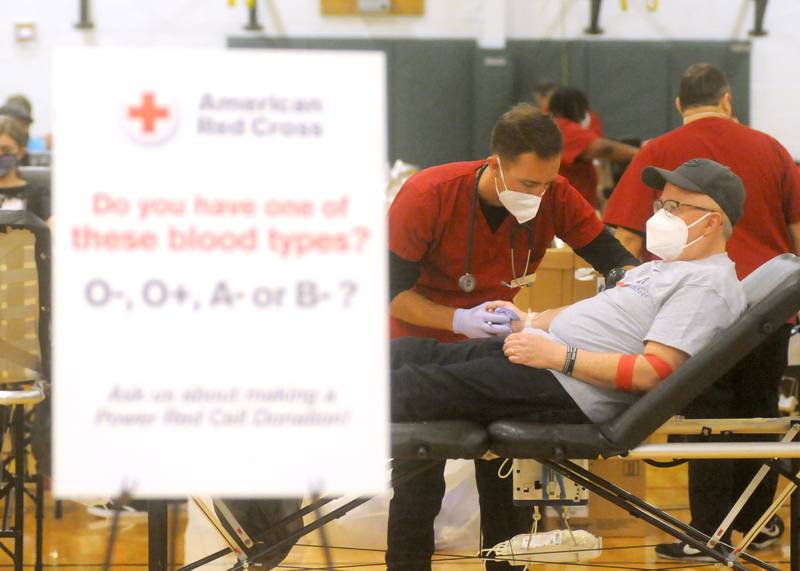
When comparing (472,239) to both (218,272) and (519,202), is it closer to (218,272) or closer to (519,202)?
(519,202)

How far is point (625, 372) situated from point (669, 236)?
28 centimetres

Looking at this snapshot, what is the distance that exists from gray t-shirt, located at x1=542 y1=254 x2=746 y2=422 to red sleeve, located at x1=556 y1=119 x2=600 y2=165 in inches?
66.0

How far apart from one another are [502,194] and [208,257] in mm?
1018

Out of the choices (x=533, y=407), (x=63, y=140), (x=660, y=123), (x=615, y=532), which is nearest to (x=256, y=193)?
(x=63, y=140)

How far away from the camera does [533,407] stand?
5.41 feet

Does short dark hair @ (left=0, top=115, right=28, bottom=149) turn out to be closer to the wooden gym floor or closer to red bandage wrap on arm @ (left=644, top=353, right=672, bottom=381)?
the wooden gym floor

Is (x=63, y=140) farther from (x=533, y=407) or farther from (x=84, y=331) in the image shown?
(x=533, y=407)

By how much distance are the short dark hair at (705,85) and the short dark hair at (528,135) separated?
2.71 feet

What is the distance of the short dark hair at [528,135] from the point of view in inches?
68.9

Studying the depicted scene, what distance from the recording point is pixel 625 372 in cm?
158

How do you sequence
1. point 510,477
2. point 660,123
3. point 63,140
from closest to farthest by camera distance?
point 63,140 → point 510,477 → point 660,123

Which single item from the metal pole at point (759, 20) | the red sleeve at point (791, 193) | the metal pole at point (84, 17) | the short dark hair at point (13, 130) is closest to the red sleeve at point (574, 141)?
the red sleeve at point (791, 193)

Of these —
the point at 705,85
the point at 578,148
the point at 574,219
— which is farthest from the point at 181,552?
the point at 578,148

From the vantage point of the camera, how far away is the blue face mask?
2.27m
